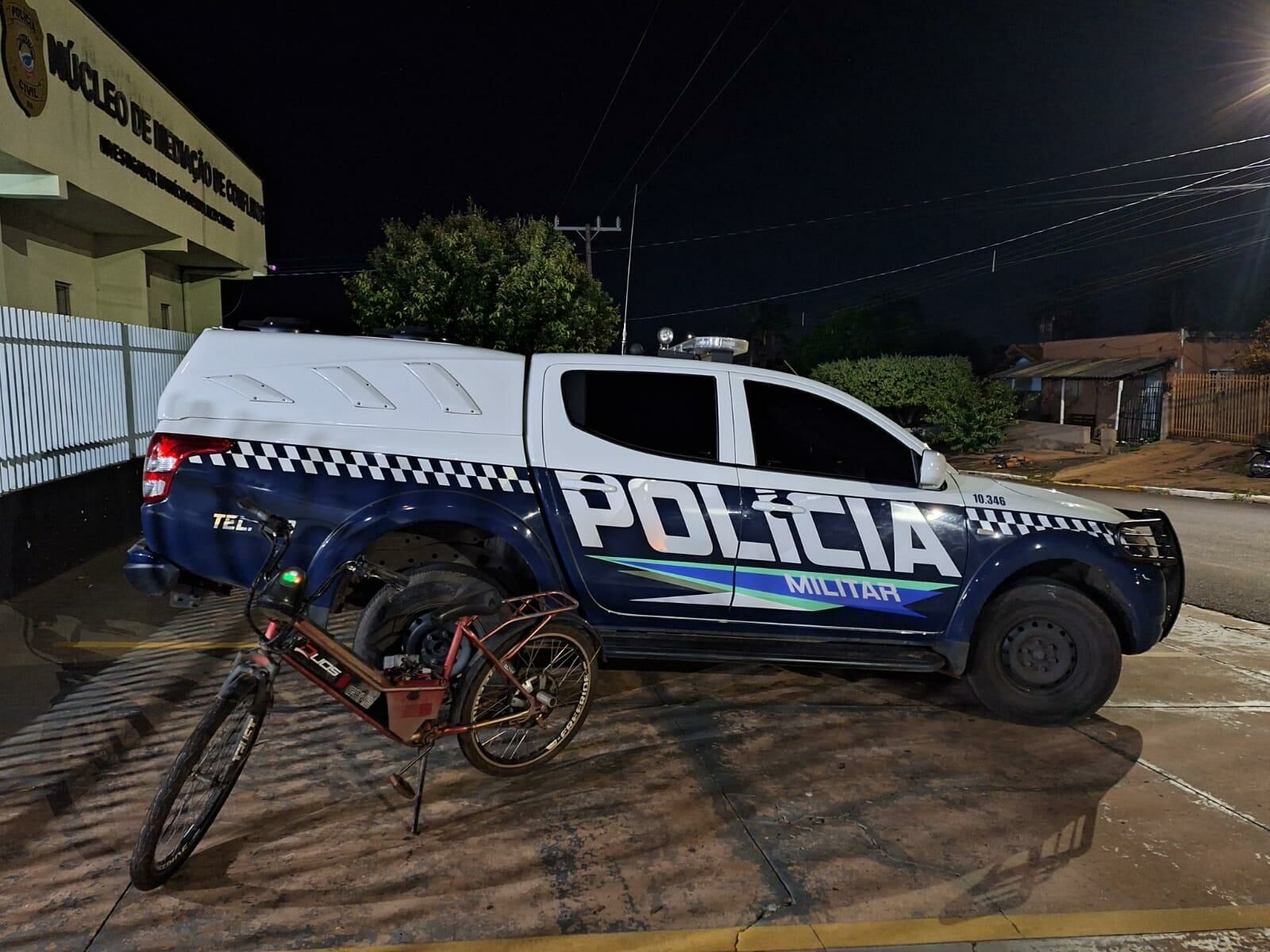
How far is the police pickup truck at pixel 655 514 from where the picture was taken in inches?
182

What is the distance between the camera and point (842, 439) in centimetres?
495

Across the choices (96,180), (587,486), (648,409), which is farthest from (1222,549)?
(96,180)

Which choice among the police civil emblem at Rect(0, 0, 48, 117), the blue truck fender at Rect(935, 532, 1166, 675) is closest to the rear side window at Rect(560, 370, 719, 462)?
the blue truck fender at Rect(935, 532, 1166, 675)

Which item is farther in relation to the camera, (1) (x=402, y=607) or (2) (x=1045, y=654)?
(2) (x=1045, y=654)

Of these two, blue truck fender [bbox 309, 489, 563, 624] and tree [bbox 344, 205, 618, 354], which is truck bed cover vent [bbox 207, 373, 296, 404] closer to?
blue truck fender [bbox 309, 489, 563, 624]

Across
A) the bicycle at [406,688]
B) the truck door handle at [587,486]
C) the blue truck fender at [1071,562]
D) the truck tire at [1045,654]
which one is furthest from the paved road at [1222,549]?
the bicycle at [406,688]

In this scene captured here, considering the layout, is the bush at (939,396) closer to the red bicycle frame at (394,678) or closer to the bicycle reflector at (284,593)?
the red bicycle frame at (394,678)

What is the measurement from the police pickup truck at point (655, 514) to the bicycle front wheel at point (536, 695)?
0.36 m

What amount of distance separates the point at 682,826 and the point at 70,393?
7.29 m

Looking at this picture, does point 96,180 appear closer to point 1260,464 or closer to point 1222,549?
point 1222,549

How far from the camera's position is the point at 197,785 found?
3.29 m

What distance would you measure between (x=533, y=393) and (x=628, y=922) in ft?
9.00

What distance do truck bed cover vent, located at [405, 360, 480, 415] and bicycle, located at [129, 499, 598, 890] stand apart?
98 cm

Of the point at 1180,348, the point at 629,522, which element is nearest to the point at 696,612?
the point at 629,522
